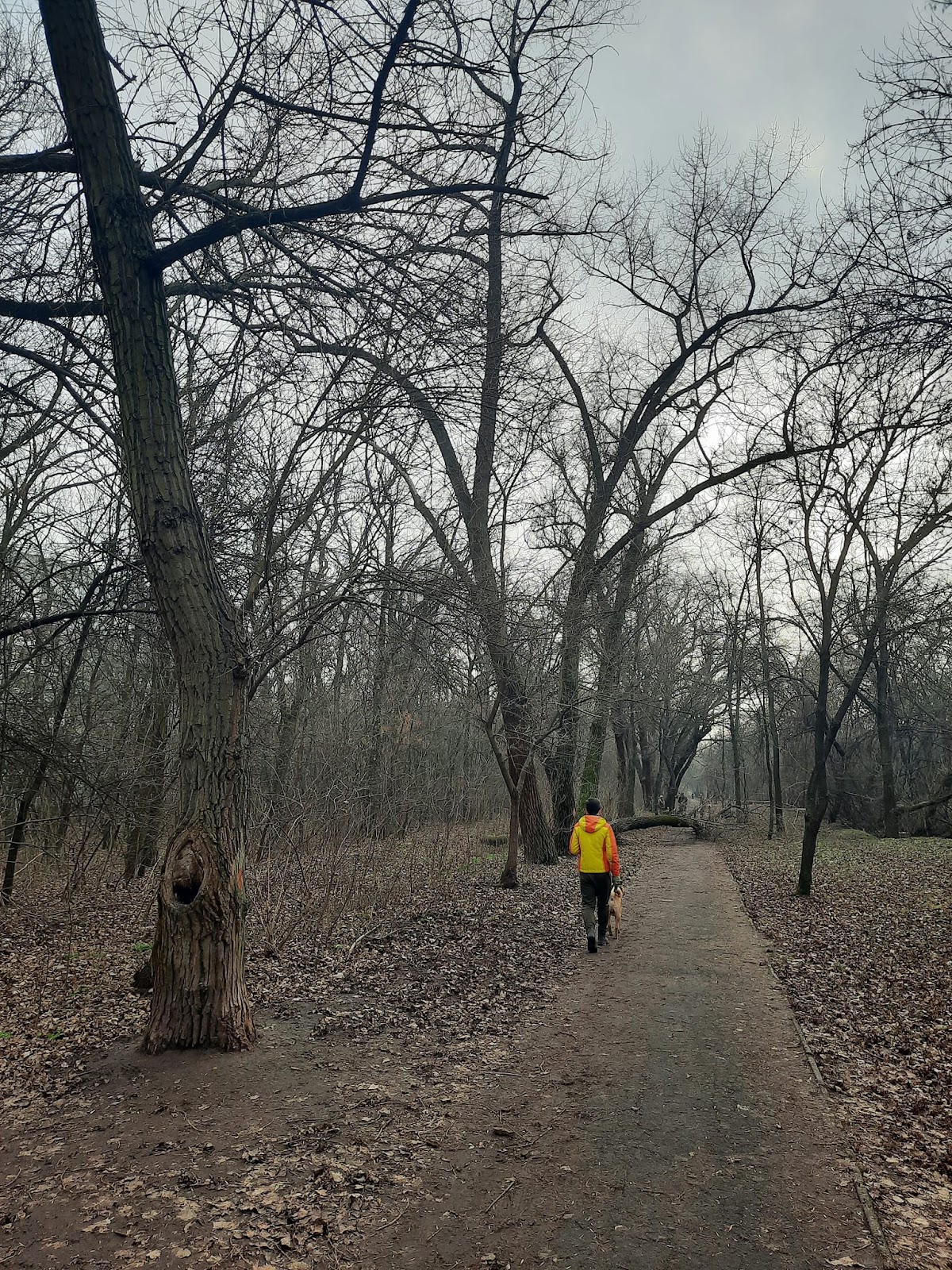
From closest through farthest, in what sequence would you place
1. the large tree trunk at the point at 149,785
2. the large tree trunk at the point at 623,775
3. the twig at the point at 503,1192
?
the twig at the point at 503,1192 < the large tree trunk at the point at 149,785 < the large tree trunk at the point at 623,775

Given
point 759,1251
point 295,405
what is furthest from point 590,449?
point 759,1251

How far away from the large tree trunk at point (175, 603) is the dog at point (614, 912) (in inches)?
215

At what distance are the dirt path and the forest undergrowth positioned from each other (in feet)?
0.66

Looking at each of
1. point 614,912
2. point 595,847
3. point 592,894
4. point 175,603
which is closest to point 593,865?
point 595,847

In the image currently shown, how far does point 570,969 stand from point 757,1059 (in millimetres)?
2991

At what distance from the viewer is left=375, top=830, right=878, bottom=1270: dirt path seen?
144 inches

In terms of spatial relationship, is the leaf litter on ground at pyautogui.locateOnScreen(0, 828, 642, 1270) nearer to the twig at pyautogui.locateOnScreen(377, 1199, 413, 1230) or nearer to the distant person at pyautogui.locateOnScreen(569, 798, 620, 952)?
the twig at pyautogui.locateOnScreen(377, 1199, 413, 1230)

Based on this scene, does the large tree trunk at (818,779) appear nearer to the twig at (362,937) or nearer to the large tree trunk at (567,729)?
the large tree trunk at (567,729)

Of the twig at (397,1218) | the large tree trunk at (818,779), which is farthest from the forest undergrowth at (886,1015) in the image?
the twig at (397,1218)

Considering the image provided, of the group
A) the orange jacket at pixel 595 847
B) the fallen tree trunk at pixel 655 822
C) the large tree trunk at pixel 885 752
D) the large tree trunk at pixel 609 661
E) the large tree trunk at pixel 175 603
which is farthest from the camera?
the fallen tree trunk at pixel 655 822

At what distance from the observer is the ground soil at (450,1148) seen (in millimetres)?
3650

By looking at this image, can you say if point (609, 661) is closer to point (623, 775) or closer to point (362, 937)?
point (362, 937)

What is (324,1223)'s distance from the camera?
3.81m

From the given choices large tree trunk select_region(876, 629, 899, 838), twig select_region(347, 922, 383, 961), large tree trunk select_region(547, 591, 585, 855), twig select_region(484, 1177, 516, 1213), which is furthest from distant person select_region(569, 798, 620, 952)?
large tree trunk select_region(876, 629, 899, 838)
